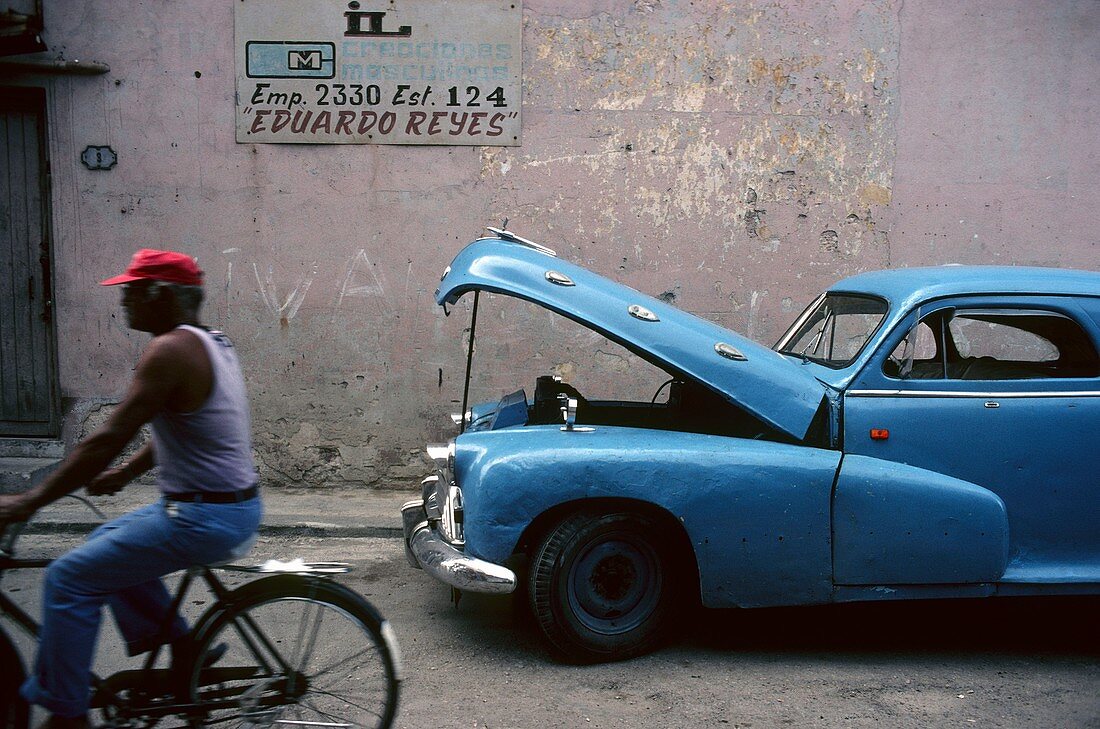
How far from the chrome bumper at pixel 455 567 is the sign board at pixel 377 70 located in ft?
12.6

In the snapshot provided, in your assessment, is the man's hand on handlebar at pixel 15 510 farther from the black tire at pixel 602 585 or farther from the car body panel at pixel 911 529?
the car body panel at pixel 911 529

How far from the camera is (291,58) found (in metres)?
6.93

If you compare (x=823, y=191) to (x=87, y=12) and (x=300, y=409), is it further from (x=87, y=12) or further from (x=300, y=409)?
(x=87, y=12)

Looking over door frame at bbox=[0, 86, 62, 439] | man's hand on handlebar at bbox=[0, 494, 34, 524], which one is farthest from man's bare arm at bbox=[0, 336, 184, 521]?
door frame at bbox=[0, 86, 62, 439]

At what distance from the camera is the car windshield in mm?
4418

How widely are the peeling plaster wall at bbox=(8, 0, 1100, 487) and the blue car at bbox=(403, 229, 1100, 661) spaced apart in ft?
9.40

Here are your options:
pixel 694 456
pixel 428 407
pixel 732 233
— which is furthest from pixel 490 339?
pixel 694 456

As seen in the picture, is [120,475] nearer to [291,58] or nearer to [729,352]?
[729,352]

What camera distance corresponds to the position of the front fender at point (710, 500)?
12.5 ft

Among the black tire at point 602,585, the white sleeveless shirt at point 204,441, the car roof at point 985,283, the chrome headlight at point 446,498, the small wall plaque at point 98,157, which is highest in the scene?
the small wall plaque at point 98,157

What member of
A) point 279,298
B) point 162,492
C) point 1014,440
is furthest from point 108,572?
point 279,298

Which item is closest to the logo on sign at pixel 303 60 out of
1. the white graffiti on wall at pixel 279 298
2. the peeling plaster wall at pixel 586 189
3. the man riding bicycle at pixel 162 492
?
the peeling plaster wall at pixel 586 189

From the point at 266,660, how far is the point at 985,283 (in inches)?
139

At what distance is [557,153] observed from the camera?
7078 mm
